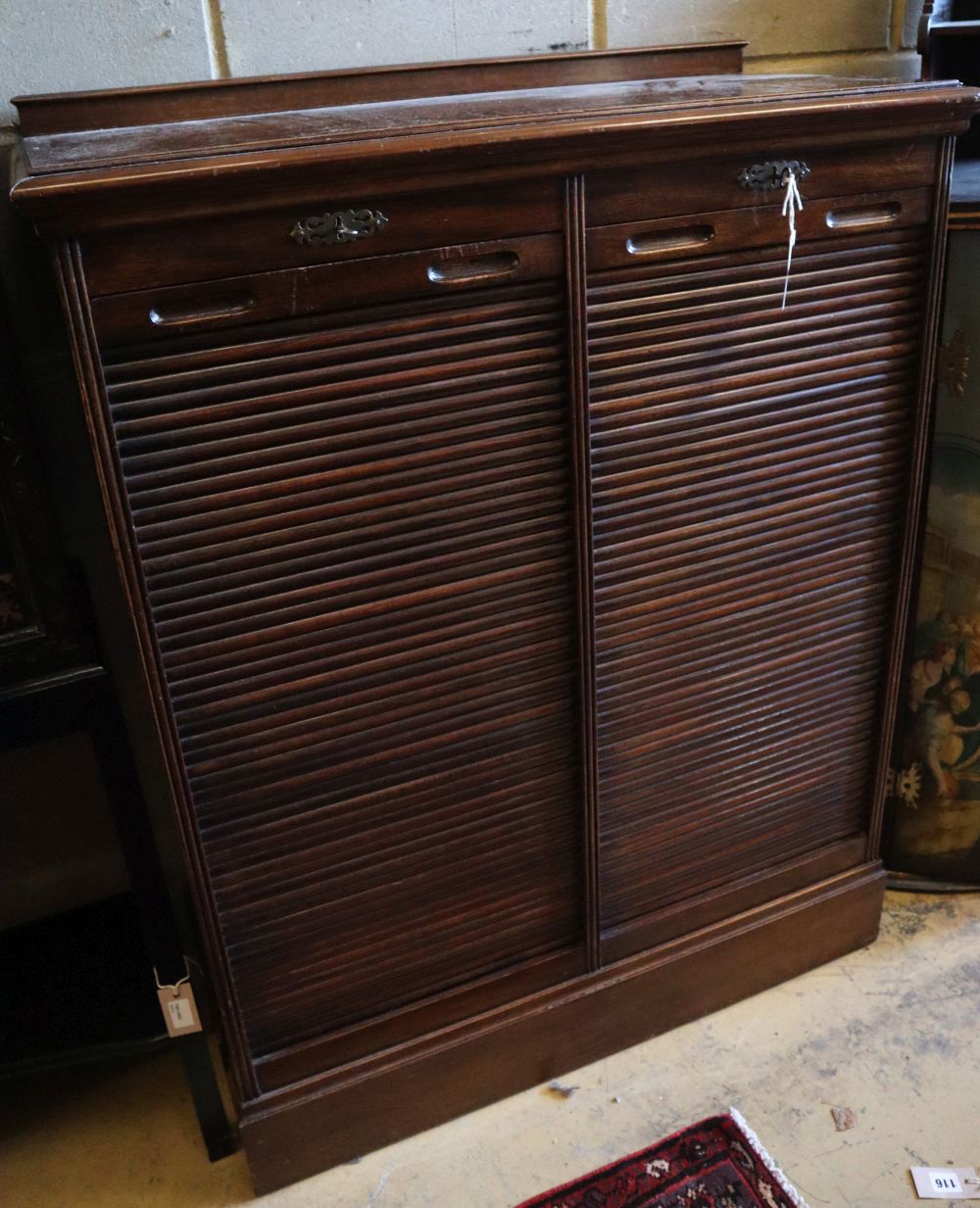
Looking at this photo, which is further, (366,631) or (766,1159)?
(766,1159)

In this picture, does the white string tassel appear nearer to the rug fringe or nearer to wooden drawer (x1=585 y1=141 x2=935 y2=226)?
wooden drawer (x1=585 y1=141 x2=935 y2=226)

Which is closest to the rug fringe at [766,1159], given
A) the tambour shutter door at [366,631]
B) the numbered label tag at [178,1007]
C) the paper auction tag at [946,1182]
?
the paper auction tag at [946,1182]

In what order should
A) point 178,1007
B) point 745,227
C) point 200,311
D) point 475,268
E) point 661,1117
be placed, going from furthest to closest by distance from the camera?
1. point 661,1117
2. point 178,1007
3. point 745,227
4. point 475,268
5. point 200,311

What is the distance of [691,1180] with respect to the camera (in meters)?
1.58

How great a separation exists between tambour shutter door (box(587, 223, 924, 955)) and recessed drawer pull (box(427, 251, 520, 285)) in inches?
4.7

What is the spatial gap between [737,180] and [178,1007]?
4.38ft

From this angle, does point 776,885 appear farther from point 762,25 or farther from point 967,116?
point 762,25

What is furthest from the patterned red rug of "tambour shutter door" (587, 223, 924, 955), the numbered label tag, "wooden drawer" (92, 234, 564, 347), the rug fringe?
"wooden drawer" (92, 234, 564, 347)

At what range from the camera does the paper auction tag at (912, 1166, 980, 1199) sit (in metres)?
1.53

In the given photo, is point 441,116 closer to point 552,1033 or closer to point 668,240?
point 668,240

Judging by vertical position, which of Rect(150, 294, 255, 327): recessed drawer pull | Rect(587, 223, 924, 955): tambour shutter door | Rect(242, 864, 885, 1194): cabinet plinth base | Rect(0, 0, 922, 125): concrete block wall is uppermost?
Rect(0, 0, 922, 125): concrete block wall

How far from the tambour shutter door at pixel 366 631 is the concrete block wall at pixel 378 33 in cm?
58

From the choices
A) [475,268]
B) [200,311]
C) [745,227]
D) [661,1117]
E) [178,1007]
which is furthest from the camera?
[661,1117]

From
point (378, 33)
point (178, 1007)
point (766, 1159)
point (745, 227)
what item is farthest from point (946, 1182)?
point (378, 33)
